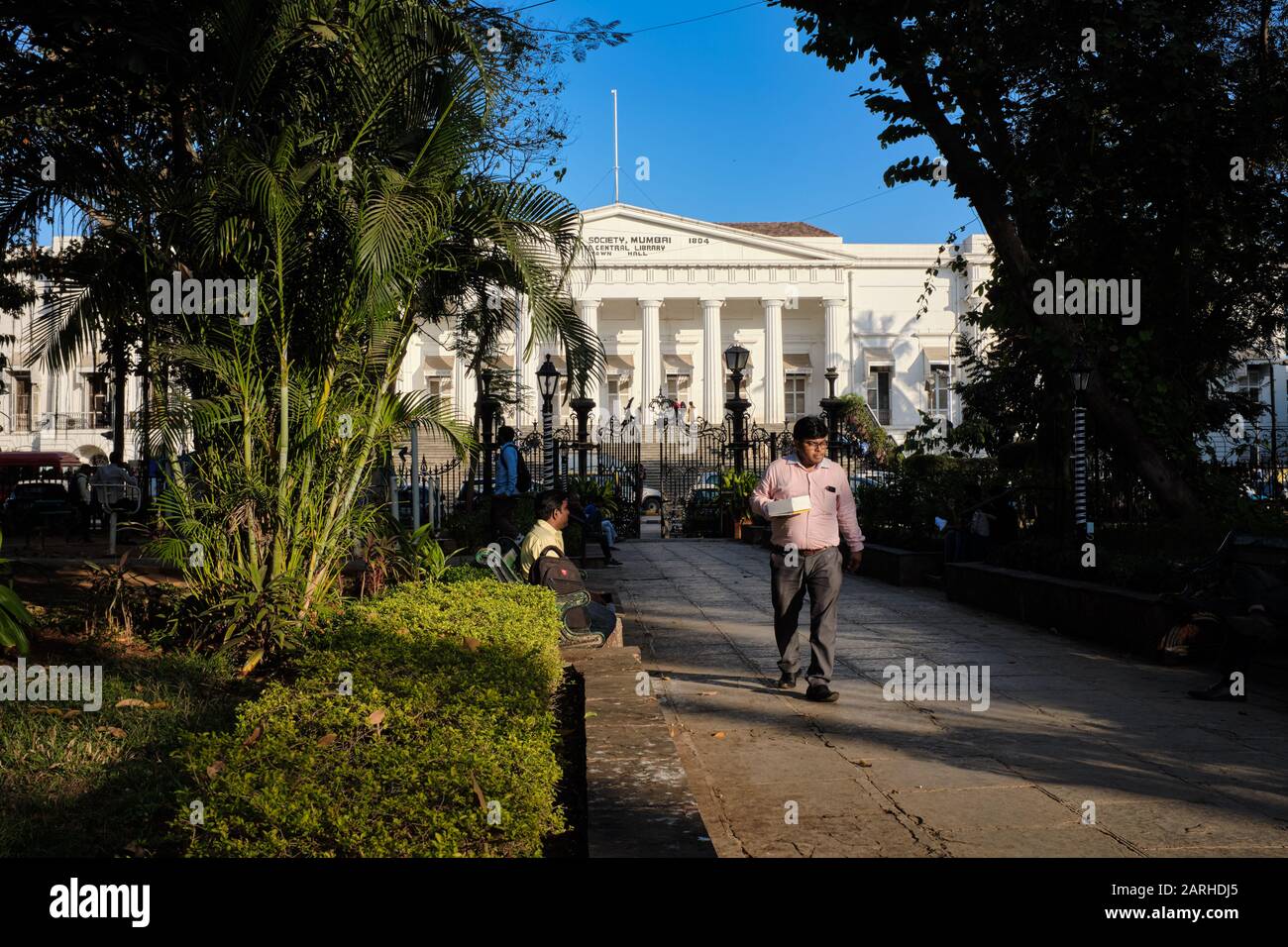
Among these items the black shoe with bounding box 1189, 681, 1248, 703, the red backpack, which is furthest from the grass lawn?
the black shoe with bounding box 1189, 681, 1248, 703

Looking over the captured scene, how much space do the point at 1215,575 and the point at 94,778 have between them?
6.13 metres

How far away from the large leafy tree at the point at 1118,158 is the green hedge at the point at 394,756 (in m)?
6.78

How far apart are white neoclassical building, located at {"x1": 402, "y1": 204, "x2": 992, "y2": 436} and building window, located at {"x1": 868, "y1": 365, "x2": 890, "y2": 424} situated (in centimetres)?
6

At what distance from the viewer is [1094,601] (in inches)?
316

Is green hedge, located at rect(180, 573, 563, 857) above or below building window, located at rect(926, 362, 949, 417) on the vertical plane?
below

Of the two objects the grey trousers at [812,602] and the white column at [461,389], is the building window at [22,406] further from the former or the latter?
the grey trousers at [812,602]

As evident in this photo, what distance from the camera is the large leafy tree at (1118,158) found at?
9.33 meters

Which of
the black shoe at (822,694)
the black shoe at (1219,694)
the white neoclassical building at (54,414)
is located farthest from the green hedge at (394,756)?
the white neoclassical building at (54,414)

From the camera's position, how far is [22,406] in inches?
1902

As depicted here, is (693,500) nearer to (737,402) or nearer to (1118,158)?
(737,402)

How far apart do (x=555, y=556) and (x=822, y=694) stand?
1.79 metres

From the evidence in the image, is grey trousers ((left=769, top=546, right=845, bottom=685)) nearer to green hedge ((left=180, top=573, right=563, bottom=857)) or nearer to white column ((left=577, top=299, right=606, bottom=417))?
green hedge ((left=180, top=573, right=563, bottom=857))

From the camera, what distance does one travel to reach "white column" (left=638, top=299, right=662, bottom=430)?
5153 cm

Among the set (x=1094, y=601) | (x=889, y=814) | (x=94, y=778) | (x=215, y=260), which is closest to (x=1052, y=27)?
(x=1094, y=601)
